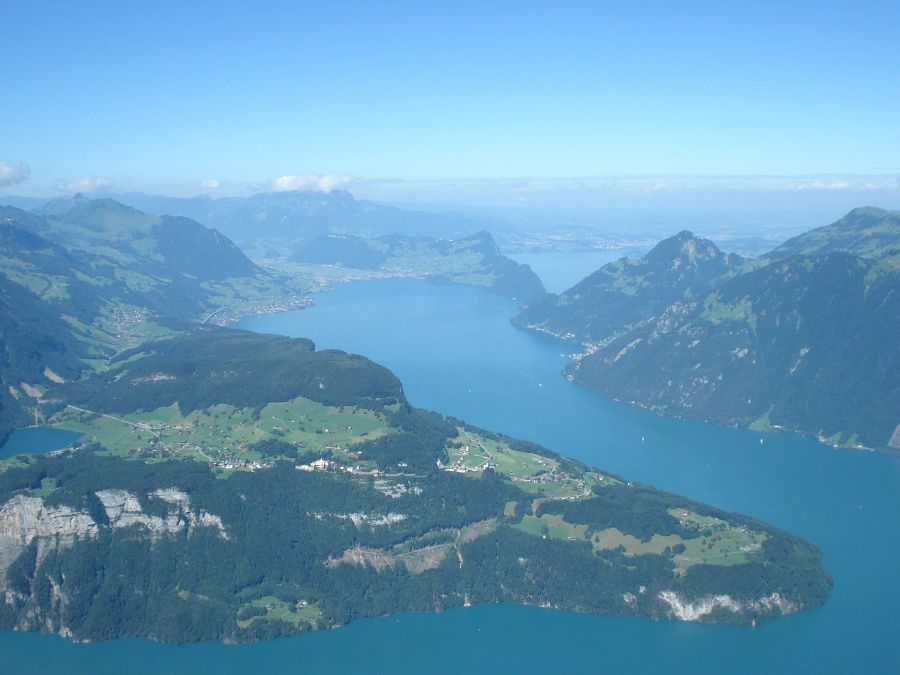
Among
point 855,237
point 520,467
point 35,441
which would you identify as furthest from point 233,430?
point 855,237

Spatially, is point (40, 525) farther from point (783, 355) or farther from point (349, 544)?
point (783, 355)

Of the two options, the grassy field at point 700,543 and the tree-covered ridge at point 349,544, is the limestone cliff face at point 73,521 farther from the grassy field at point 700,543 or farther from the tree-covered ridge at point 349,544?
the grassy field at point 700,543

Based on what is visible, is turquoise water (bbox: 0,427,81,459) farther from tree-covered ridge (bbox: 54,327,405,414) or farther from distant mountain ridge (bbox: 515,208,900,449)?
distant mountain ridge (bbox: 515,208,900,449)

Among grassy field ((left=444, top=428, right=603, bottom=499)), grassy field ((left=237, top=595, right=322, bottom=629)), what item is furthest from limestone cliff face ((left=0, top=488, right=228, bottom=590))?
grassy field ((left=444, top=428, right=603, bottom=499))

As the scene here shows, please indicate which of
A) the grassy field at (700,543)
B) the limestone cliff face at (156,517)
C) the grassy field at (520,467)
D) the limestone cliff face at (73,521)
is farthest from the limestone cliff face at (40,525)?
the grassy field at (700,543)

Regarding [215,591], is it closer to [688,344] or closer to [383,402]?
[383,402]
